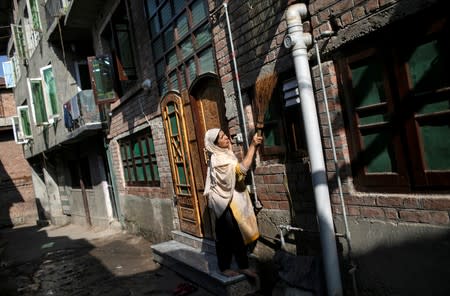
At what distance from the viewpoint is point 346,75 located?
3.05 metres

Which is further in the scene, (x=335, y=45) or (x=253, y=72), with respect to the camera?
(x=253, y=72)

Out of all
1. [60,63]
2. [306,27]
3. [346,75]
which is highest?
[60,63]

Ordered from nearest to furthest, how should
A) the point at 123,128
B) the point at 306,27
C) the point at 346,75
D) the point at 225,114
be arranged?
1. the point at 346,75
2. the point at 306,27
3. the point at 225,114
4. the point at 123,128

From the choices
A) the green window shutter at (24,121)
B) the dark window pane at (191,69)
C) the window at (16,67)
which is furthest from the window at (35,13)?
the dark window pane at (191,69)

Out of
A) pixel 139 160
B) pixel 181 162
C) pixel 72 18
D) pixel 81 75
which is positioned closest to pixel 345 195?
pixel 181 162

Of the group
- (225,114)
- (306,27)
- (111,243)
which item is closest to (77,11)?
(111,243)

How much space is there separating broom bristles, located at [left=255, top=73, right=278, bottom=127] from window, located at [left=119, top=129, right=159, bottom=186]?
3915 millimetres

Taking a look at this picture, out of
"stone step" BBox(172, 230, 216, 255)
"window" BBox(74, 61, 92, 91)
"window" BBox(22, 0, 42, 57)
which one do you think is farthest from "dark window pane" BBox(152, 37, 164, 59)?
"window" BBox(22, 0, 42, 57)

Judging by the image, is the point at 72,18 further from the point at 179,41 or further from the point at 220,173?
the point at 220,173

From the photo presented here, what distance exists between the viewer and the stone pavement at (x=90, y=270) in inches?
220

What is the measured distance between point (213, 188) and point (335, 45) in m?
2.01

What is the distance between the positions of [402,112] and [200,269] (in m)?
3.17

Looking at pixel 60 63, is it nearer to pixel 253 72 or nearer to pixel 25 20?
pixel 25 20

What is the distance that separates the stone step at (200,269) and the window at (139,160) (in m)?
1.72
